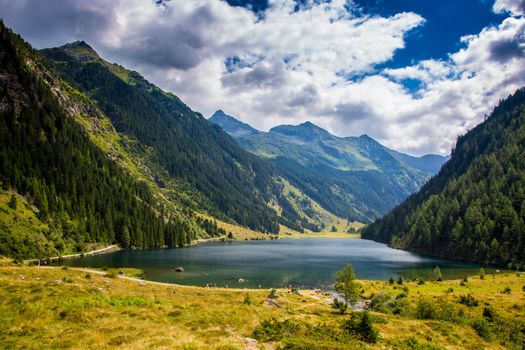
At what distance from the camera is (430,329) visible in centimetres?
4375

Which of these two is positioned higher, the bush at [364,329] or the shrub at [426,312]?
the bush at [364,329]

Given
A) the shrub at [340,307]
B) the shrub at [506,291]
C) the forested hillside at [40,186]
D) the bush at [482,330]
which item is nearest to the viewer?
the bush at [482,330]

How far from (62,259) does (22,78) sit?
127708 mm

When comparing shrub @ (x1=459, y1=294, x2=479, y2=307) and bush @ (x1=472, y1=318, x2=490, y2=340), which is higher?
bush @ (x1=472, y1=318, x2=490, y2=340)

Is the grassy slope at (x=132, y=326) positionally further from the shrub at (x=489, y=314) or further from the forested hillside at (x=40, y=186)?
the forested hillside at (x=40, y=186)

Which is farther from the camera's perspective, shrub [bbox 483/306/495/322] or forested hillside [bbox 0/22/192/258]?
forested hillside [bbox 0/22/192/258]

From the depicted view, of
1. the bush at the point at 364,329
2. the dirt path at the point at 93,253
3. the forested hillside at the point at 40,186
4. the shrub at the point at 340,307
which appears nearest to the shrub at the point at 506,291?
the shrub at the point at 340,307

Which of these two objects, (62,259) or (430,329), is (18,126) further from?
(430,329)

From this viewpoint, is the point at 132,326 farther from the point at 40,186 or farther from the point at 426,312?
the point at 40,186

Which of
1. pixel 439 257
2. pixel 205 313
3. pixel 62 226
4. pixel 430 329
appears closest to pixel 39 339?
pixel 205 313

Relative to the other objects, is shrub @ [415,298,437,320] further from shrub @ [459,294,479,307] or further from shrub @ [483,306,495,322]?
shrub @ [459,294,479,307]

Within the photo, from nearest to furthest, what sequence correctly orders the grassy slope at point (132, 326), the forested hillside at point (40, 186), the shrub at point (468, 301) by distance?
1. the grassy slope at point (132, 326)
2. the shrub at point (468, 301)
3. the forested hillside at point (40, 186)

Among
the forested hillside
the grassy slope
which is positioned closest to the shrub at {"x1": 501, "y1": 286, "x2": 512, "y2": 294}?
the grassy slope

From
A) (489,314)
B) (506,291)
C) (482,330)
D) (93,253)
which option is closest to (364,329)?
(482,330)
